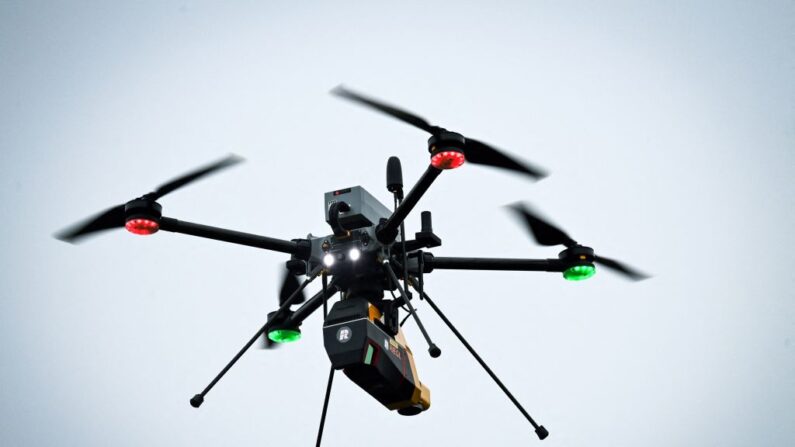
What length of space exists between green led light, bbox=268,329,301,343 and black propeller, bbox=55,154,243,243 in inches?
112

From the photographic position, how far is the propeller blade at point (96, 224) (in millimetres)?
8734

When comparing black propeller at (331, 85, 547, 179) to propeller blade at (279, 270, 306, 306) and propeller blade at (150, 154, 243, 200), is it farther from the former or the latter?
propeller blade at (279, 270, 306, 306)

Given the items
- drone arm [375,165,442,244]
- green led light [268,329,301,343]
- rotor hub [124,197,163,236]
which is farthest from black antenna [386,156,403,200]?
green led light [268,329,301,343]

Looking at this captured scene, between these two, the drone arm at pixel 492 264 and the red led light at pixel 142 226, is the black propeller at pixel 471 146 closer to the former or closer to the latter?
the drone arm at pixel 492 264

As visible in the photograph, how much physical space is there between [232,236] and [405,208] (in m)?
2.27

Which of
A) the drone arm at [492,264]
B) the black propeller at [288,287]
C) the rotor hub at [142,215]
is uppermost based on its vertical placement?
the rotor hub at [142,215]

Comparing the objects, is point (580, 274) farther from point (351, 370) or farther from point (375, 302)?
point (351, 370)

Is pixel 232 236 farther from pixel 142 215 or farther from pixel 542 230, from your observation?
pixel 542 230

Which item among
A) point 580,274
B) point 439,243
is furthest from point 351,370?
point 580,274

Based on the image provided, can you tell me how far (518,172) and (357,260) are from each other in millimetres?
2359

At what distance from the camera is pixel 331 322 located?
28.4ft

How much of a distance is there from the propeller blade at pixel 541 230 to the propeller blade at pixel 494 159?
168 centimetres

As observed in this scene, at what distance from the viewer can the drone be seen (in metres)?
8.29

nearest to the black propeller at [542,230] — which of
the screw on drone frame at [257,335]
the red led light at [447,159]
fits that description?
the red led light at [447,159]
